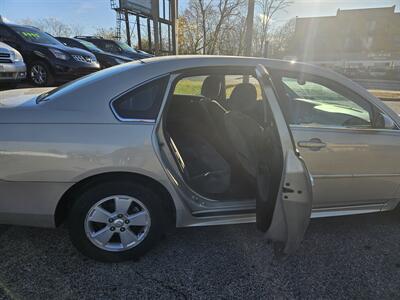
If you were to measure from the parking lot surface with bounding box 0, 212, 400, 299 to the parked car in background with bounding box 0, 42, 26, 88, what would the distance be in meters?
5.04

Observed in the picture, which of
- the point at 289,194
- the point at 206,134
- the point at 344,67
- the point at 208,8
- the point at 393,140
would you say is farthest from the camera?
the point at 344,67

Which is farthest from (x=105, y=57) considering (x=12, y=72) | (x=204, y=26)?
(x=204, y=26)

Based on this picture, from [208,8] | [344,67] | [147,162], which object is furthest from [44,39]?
[344,67]

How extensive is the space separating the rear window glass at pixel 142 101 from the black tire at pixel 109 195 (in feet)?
1.54

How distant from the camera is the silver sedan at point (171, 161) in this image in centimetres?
207

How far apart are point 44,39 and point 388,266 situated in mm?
8766

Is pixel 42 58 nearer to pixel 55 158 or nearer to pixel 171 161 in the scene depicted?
pixel 55 158

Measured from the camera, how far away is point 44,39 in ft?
27.5

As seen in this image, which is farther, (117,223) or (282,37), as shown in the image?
(282,37)

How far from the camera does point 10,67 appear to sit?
6.73 m

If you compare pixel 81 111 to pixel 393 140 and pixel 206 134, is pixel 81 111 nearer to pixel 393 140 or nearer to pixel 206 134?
pixel 206 134

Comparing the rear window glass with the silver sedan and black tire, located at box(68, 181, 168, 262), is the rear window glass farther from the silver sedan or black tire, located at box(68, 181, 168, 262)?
black tire, located at box(68, 181, 168, 262)

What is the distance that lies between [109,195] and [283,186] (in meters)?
1.13

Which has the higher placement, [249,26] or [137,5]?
[137,5]
